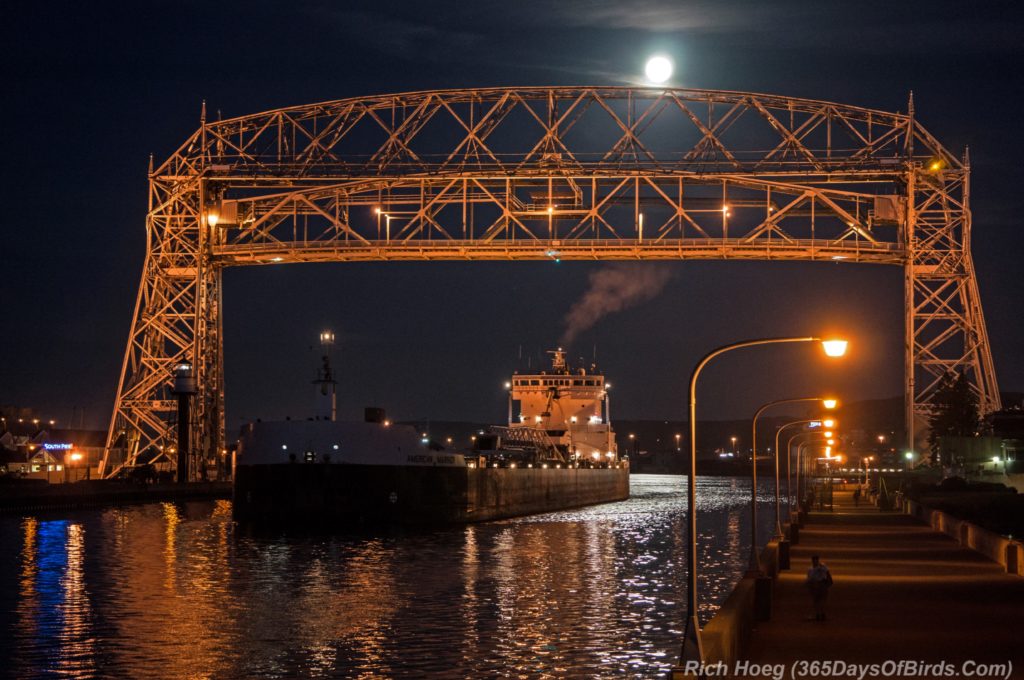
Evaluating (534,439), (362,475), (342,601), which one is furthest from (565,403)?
(342,601)

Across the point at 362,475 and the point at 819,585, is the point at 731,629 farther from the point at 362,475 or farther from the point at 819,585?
the point at 362,475

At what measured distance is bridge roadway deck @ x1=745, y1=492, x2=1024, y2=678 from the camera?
18.0 meters

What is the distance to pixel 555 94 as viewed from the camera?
192 ft

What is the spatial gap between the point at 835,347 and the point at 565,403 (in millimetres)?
69871

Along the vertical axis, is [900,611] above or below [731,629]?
below

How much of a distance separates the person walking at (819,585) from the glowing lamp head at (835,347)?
3989 mm

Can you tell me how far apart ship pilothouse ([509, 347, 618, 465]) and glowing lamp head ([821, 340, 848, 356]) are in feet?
221

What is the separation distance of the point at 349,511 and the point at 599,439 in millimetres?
42408

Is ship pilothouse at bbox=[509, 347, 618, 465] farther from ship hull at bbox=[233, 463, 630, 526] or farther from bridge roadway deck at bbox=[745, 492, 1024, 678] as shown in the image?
bridge roadway deck at bbox=[745, 492, 1024, 678]

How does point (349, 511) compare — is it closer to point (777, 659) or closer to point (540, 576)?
point (540, 576)

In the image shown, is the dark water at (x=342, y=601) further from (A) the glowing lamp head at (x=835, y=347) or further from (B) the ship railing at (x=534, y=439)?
(B) the ship railing at (x=534, y=439)

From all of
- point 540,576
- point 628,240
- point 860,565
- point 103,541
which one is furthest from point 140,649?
point 628,240

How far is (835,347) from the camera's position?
18.0 m

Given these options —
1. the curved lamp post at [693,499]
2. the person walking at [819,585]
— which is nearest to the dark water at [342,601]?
the person walking at [819,585]
